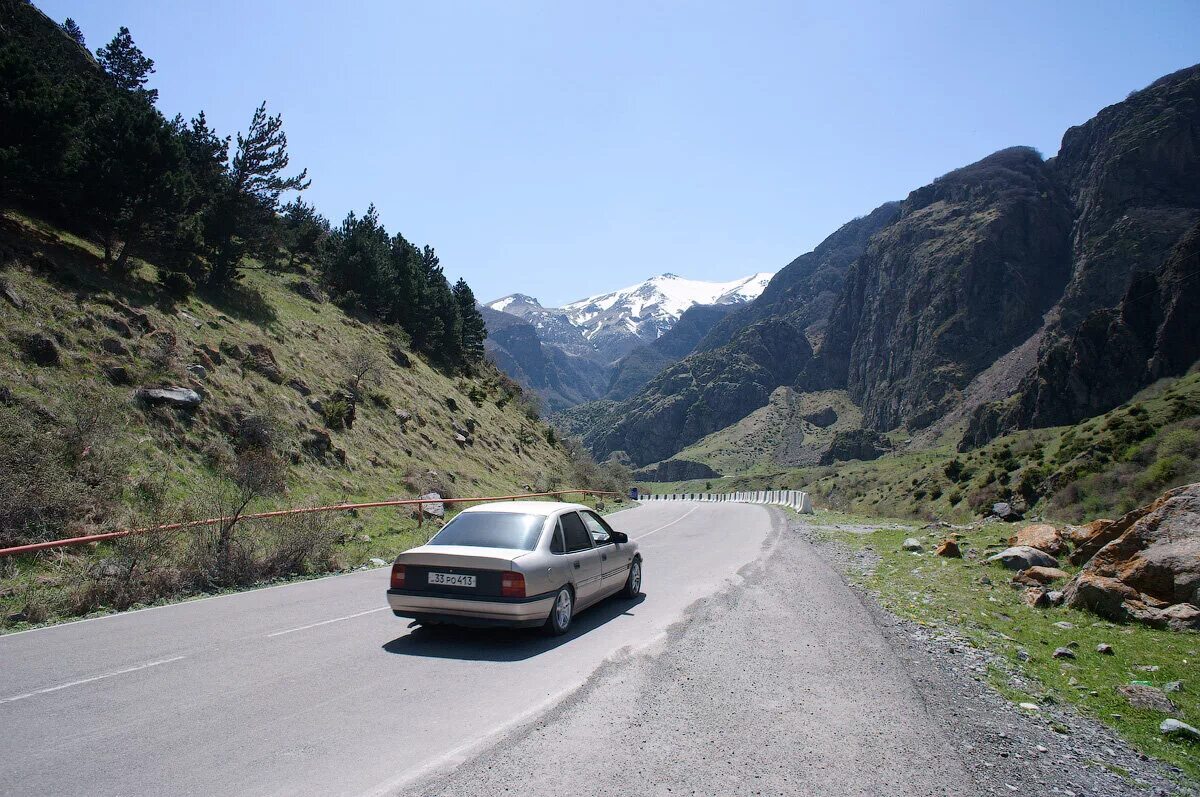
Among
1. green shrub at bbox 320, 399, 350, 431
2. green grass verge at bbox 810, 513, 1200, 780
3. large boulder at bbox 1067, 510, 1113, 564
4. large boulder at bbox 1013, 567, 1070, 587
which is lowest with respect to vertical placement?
green grass verge at bbox 810, 513, 1200, 780

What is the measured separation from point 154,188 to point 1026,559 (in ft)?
85.4

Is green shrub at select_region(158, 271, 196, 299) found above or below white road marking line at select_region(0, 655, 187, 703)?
above

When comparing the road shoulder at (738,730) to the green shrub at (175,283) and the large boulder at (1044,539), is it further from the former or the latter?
the green shrub at (175,283)

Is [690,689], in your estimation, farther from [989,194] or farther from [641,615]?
[989,194]

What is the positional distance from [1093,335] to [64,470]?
10684 cm

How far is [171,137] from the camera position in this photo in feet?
70.2

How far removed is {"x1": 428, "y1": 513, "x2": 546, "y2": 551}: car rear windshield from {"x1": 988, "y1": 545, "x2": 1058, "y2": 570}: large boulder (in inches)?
369

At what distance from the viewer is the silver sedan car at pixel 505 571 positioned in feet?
22.6

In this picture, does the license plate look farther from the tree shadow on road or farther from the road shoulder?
the road shoulder

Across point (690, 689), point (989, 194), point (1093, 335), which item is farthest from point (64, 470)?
point (989, 194)

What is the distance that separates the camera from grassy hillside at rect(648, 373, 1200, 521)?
25906mm

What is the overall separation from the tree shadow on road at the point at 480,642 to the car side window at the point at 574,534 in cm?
97

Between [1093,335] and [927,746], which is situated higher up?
[1093,335]

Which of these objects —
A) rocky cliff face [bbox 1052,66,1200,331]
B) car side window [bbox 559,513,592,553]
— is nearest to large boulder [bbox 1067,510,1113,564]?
car side window [bbox 559,513,592,553]
